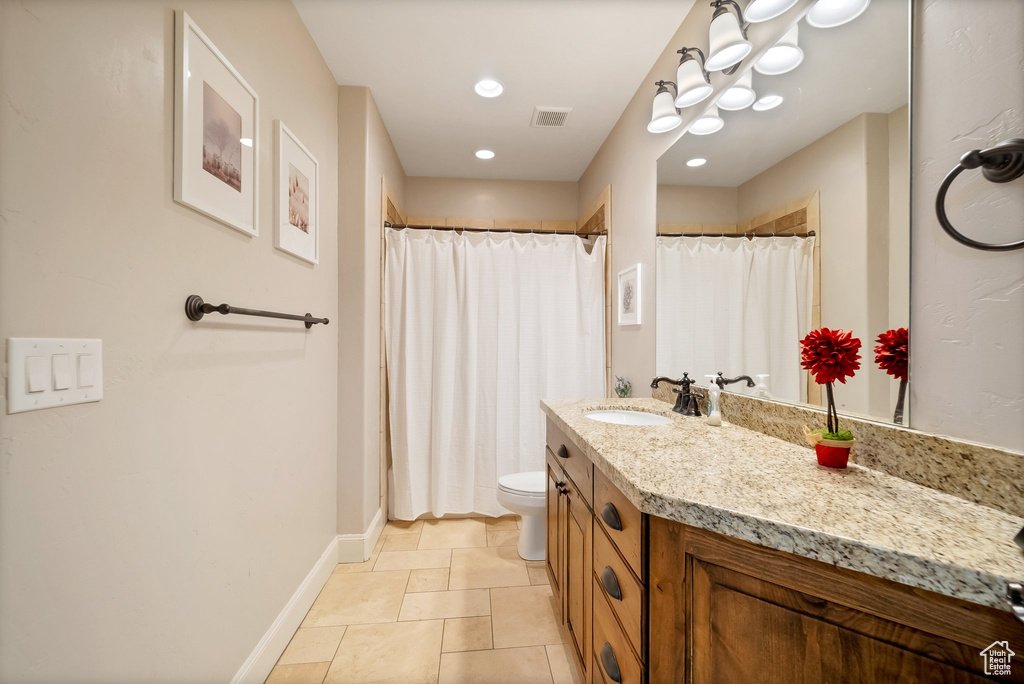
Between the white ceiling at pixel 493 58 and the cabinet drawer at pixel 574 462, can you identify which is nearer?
the cabinet drawer at pixel 574 462

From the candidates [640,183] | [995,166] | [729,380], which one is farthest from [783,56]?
[729,380]

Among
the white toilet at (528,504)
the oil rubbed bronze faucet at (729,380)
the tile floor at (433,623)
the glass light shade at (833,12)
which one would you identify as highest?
the glass light shade at (833,12)

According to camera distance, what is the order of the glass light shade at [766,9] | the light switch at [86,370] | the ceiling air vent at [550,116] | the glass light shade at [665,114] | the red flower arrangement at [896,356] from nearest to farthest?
1. the light switch at [86,370]
2. the red flower arrangement at [896,356]
3. the glass light shade at [766,9]
4. the glass light shade at [665,114]
5. the ceiling air vent at [550,116]

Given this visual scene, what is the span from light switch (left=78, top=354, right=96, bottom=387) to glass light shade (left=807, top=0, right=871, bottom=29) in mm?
1800

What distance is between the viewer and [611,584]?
0.90 metres

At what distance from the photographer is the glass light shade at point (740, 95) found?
131 centimetres

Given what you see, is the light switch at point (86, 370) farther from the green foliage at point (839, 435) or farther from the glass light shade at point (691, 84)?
the glass light shade at point (691, 84)

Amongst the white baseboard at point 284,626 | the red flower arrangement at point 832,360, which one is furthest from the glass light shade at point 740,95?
the white baseboard at point 284,626

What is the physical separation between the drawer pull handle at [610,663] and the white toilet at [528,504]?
97 centimetres

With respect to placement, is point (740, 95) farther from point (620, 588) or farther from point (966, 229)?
point (620, 588)

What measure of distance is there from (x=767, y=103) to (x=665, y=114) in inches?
16.4

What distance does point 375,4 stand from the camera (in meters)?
1.55

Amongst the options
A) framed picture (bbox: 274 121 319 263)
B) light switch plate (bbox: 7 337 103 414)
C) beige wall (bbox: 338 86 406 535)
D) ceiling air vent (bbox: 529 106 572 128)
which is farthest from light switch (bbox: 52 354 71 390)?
ceiling air vent (bbox: 529 106 572 128)

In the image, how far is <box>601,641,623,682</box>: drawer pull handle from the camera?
2.88 ft
